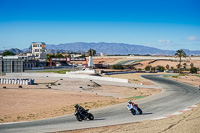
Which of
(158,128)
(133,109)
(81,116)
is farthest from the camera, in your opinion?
(133,109)

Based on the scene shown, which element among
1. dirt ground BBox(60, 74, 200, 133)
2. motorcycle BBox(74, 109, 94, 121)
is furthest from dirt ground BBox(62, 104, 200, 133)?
motorcycle BBox(74, 109, 94, 121)

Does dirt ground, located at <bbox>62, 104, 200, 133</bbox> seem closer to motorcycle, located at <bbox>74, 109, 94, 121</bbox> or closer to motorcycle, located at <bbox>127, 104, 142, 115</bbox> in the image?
motorcycle, located at <bbox>74, 109, 94, 121</bbox>

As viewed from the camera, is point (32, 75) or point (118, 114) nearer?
point (118, 114)

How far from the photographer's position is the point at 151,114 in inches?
972

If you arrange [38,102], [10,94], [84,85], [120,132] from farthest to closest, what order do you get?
[84,85] → [10,94] → [38,102] → [120,132]

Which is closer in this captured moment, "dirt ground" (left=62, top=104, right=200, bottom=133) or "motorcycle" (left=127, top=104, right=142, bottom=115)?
"dirt ground" (left=62, top=104, right=200, bottom=133)

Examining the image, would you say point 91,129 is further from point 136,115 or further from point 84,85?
point 84,85

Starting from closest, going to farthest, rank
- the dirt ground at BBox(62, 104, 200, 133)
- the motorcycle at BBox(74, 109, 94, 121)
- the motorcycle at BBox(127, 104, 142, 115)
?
the dirt ground at BBox(62, 104, 200, 133), the motorcycle at BBox(74, 109, 94, 121), the motorcycle at BBox(127, 104, 142, 115)

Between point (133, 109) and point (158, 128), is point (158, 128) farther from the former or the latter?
point (133, 109)

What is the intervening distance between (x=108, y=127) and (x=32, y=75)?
5398cm

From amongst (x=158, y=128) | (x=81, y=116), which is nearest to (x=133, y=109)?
(x=81, y=116)

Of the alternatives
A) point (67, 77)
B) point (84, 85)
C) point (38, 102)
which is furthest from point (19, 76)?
point (38, 102)

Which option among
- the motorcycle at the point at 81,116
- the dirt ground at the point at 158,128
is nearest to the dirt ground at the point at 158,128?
the dirt ground at the point at 158,128

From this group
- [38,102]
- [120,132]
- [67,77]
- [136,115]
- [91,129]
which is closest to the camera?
[120,132]
